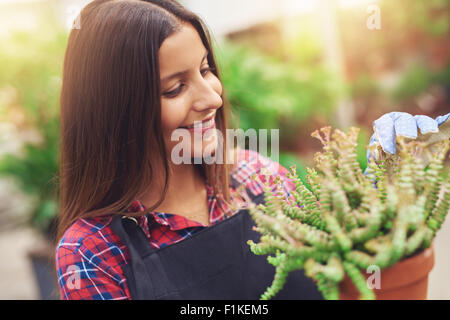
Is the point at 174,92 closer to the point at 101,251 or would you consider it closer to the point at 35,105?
the point at 101,251

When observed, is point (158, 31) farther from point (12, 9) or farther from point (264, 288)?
point (12, 9)

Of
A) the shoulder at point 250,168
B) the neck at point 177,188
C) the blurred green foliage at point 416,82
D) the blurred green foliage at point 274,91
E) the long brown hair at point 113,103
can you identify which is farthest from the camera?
the blurred green foliage at point 416,82

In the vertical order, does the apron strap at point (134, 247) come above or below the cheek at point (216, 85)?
below

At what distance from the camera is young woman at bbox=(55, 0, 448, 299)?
1088 mm

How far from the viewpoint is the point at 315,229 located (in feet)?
2.33

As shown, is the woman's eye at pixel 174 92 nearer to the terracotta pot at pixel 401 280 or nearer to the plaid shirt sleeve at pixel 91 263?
the plaid shirt sleeve at pixel 91 263

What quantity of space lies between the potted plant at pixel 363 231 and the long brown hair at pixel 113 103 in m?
0.53

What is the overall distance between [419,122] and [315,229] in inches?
14.2

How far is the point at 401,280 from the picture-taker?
0.67 metres

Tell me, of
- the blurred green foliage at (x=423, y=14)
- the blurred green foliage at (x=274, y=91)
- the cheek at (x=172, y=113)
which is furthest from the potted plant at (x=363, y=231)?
the blurred green foliage at (x=423, y=14)

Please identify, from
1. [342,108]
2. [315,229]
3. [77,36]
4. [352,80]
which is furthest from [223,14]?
[315,229]

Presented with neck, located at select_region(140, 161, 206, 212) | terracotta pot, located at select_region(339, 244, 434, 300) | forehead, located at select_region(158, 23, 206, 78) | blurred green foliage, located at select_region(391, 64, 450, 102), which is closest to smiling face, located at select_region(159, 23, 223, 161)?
forehead, located at select_region(158, 23, 206, 78)

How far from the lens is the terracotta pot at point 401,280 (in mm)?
658

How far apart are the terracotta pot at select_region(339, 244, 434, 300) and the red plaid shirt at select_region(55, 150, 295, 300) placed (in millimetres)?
391
